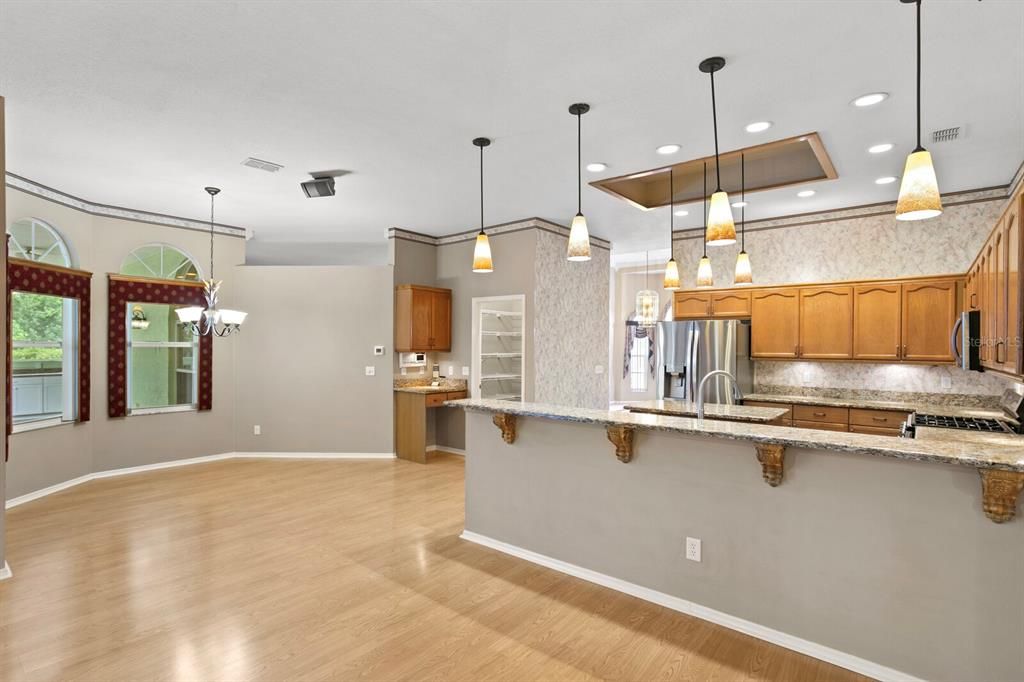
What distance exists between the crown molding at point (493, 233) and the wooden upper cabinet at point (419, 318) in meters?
0.70

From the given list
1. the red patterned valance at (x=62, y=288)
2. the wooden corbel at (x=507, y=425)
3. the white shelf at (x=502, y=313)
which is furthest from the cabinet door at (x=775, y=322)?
the red patterned valance at (x=62, y=288)

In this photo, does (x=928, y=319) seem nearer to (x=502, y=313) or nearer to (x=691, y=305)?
(x=691, y=305)

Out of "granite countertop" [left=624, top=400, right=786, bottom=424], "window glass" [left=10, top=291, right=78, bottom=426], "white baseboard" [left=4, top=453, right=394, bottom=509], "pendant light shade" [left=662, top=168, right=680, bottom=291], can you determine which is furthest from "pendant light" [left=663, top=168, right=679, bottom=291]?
"window glass" [left=10, top=291, right=78, bottom=426]

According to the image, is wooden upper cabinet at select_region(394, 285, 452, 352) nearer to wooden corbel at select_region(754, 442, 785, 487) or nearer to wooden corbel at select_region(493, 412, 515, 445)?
wooden corbel at select_region(493, 412, 515, 445)

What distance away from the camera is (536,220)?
635 cm

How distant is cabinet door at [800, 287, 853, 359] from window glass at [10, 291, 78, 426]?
299 inches

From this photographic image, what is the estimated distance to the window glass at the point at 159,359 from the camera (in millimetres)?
6176

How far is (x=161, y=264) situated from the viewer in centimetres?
639

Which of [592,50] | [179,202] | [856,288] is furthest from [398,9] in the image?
[856,288]

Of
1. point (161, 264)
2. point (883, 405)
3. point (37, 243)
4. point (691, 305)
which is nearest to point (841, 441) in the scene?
point (883, 405)

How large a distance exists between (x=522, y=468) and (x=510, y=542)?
0.55 m

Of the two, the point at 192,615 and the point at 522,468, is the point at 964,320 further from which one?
the point at 192,615

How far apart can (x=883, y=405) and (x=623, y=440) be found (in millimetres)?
3664

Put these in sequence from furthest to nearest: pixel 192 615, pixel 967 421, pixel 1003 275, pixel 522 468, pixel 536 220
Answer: pixel 536 220 < pixel 967 421 < pixel 522 468 < pixel 1003 275 < pixel 192 615
